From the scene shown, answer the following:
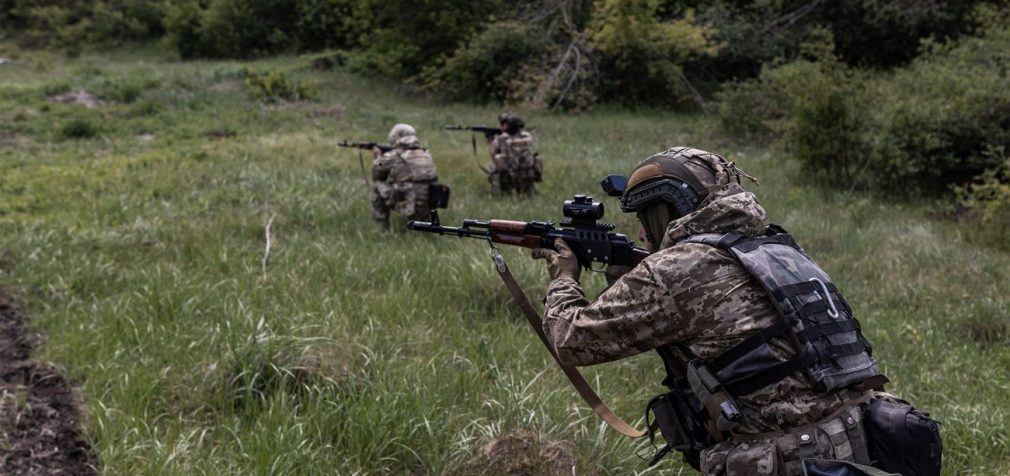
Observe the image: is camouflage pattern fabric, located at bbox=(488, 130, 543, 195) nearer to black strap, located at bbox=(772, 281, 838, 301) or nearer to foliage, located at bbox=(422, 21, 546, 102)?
black strap, located at bbox=(772, 281, 838, 301)

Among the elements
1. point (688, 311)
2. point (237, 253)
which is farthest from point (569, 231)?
point (237, 253)

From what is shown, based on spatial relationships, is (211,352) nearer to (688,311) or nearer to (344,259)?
(344,259)

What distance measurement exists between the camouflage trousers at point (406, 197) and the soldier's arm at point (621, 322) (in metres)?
5.70

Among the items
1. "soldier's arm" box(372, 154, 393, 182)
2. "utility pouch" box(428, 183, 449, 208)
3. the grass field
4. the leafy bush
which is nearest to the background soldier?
the grass field

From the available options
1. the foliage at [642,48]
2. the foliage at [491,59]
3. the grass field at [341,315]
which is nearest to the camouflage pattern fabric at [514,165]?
the grass field at [341,315]

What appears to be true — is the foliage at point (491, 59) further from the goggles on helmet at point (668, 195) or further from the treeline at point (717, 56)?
the goggles on helmet at point (668, 195)

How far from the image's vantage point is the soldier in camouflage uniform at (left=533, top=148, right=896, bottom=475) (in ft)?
8.18

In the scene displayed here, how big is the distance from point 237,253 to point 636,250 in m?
5.07

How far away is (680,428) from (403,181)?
609 centimetres

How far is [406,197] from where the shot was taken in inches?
334

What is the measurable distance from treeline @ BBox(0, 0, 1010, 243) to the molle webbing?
Answer: 806 cm

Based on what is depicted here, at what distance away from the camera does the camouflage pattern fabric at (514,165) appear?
418 inches

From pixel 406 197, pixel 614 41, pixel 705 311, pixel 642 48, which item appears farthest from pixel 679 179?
pixel 642 48

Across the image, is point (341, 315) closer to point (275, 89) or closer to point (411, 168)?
point (411, 168)
